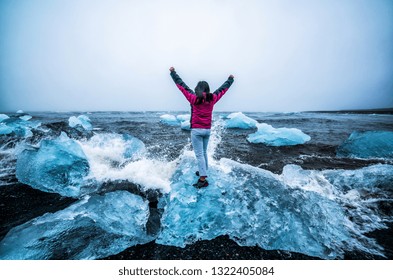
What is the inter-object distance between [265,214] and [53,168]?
3.64 meters

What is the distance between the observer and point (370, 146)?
5297 mm

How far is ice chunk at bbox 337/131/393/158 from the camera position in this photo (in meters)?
5.16

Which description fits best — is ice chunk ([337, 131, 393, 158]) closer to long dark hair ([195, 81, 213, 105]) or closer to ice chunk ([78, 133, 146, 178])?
long dark hair ([195, 81, 213, 105])

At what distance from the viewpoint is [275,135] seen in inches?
279

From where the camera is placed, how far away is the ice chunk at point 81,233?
1.79 meters

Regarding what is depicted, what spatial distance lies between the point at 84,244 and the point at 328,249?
8.40 feet

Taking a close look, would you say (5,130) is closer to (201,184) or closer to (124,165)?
(124,165)

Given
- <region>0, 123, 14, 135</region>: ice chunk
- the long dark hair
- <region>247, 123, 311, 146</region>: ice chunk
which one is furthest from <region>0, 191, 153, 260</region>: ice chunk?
<region>0, 123, 14, 135</region>: ice chunk

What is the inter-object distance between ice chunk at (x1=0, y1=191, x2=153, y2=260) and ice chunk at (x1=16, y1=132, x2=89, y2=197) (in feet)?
2.70

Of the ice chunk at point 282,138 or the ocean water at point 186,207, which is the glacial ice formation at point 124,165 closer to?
the ocean water at point 186,207

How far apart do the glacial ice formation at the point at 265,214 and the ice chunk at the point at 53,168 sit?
1787 millimetres

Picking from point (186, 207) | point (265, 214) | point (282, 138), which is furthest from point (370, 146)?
point (186, 207)
